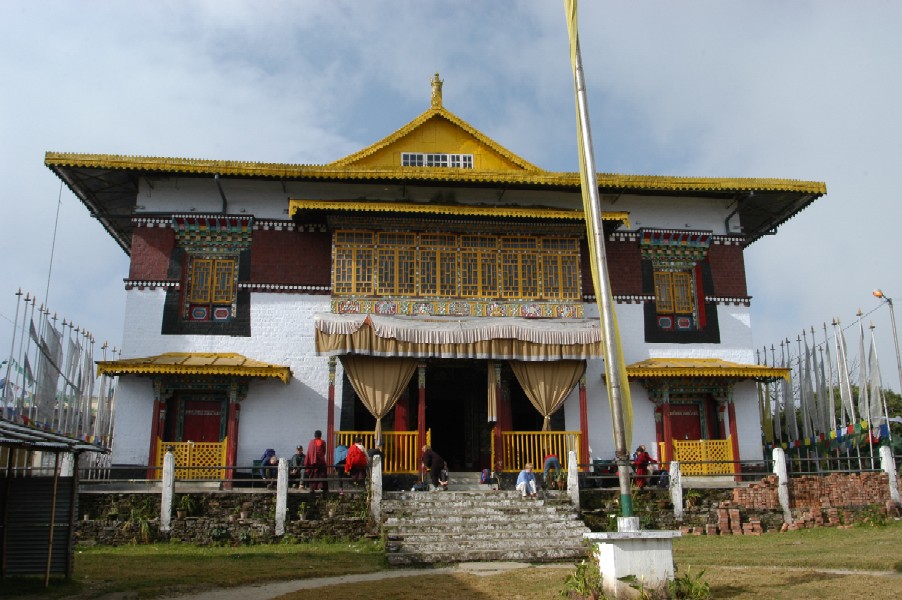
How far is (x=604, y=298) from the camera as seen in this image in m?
10.9

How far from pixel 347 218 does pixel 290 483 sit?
632cm

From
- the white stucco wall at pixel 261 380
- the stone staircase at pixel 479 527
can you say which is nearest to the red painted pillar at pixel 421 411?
the white stucco wall at pixel 261 380

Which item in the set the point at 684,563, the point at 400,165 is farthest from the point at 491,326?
the point at 684,563

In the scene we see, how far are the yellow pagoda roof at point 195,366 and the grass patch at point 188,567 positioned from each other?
449 centimetres

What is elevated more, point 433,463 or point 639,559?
point 433,463

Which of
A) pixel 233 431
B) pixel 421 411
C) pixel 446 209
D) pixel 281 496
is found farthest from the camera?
pixel 446 209

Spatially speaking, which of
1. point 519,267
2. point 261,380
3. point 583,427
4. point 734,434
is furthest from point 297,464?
point 734,434

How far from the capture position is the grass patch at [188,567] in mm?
10555

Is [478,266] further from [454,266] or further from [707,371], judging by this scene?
[707,371]

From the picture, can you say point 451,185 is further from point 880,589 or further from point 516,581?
point 880,589

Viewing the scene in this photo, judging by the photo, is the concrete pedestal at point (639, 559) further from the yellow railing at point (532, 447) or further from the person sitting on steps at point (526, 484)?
the yellow railing at point (532, 447)

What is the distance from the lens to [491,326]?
19.7m

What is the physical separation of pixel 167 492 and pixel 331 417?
188 inches

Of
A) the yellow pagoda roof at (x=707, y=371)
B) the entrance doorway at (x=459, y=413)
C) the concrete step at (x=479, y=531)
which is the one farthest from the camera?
the entrance doorway at (x=459, y=413)
